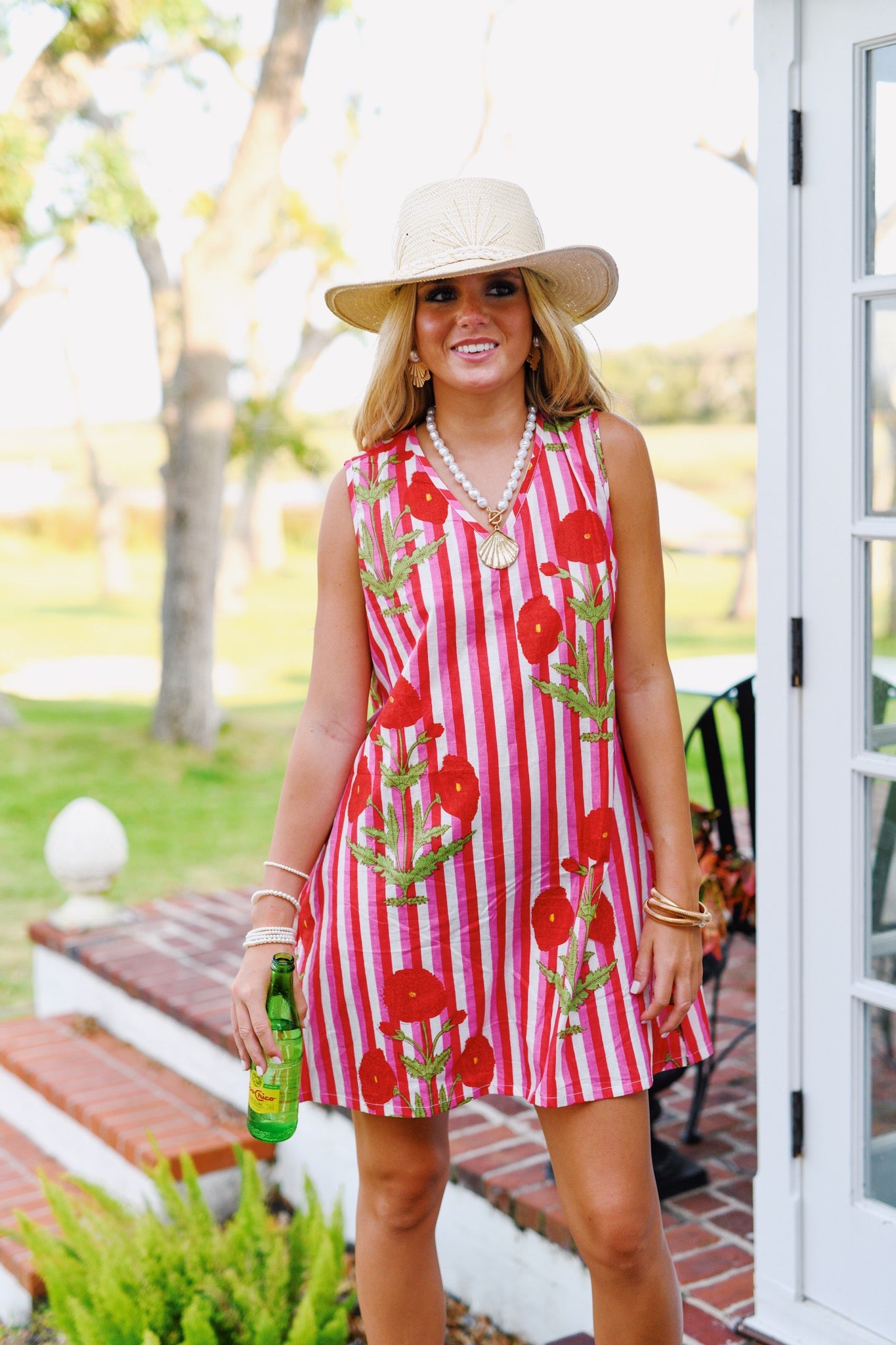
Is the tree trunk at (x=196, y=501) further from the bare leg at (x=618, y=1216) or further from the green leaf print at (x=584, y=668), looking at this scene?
the bare leg at (x=618, y=1216)

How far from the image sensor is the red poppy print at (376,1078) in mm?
1654

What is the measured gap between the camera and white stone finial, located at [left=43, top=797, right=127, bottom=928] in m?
4.15

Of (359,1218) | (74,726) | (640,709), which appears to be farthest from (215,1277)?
(74,726)

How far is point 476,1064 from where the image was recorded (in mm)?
1655

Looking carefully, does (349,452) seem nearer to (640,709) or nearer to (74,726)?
(640,709)

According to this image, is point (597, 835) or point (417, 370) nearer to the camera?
point (597, 835)

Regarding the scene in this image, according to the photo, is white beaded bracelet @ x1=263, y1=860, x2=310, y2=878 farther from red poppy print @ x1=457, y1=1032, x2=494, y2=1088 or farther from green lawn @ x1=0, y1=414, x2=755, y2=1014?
green lawn @ x1=0, y1=414, x2=755, y2=1014

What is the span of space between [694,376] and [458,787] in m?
23.1

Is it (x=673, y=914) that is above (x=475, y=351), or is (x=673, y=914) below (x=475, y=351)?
below

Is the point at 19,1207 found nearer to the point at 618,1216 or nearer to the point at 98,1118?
the point at 98,1118

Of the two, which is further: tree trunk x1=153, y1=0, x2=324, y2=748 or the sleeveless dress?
tree trunk x1=153, y1=0, x2=324, y2=748

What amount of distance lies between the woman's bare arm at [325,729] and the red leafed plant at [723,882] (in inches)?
40.7

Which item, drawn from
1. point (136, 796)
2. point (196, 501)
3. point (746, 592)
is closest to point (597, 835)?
point (136, 796)

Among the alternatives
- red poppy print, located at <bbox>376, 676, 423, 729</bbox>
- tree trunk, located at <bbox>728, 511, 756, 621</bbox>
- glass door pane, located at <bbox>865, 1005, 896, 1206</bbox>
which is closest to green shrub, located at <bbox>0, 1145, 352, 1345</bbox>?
glass door pane, located at <bbox>865, 1005, 896, 1206</bbox>
